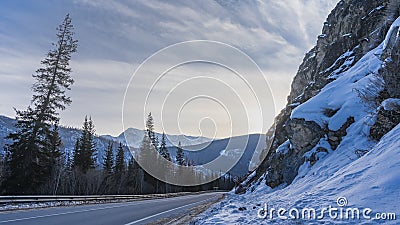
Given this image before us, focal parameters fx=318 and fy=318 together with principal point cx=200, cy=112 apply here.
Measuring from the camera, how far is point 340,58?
25.5m

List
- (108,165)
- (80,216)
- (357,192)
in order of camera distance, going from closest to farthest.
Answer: (357,192) < (80,216) < (108,165)

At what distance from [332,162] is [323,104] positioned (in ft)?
15.3

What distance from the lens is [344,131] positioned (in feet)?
48.8

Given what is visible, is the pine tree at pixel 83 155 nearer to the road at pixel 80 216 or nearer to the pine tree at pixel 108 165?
the pine tree at pixel 108 165

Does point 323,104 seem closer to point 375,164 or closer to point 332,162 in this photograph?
point 332,162

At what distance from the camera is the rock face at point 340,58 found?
13038 mm

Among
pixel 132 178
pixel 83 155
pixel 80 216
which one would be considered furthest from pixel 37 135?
pixel 132 178

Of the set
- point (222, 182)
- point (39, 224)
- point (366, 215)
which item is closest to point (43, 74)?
point (39, 224)

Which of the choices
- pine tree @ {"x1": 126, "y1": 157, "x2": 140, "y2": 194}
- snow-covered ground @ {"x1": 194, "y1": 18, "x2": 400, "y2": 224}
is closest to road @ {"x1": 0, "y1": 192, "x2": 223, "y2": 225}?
snow-covered ground @ {"x1": 194, "y1": 18, "x2": 400, "y2": 224}

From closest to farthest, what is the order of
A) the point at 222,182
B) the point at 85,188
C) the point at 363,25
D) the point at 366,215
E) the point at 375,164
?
1. the point at 366,215
2. the point at 375,164
3. the point at 363,25
4. the point at 85,188
5. the point at 222,182

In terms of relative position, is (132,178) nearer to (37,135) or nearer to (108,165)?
(108,165)

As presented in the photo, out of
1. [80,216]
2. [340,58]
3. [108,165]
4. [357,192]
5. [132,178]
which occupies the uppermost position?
[340,58]

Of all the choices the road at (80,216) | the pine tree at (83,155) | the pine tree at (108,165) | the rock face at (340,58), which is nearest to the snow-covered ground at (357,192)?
the rock face at (340,58)

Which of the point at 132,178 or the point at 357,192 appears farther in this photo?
the point at 132,178
